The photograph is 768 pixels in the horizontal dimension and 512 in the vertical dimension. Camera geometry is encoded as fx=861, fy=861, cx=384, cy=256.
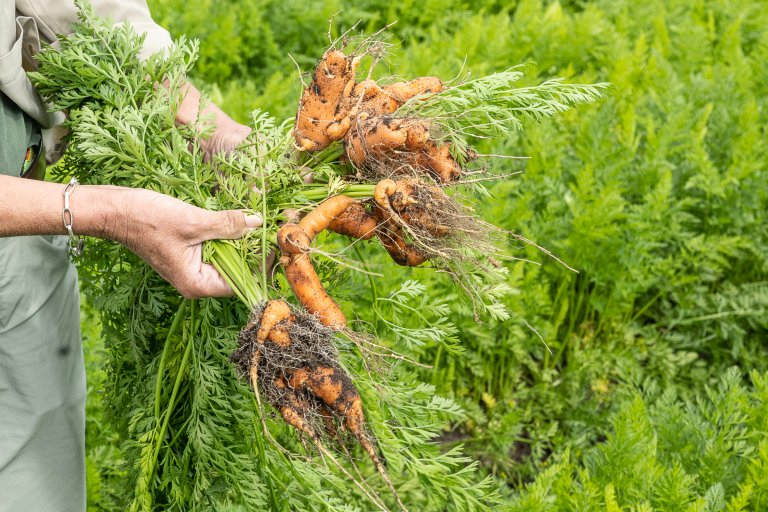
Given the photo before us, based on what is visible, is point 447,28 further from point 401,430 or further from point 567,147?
point 401,430

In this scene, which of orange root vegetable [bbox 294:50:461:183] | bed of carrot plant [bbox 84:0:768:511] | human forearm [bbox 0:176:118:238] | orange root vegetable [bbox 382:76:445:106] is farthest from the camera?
bed of carrot plant [bbox 84:0:768:511]

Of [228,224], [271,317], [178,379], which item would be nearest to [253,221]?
[228,224]

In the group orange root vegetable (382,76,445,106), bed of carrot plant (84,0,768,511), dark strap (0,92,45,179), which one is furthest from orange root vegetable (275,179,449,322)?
bed of carrot plant (84,0,768,511)

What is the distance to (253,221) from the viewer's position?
2.11 metres

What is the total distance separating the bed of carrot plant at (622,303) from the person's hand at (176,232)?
3.80ft

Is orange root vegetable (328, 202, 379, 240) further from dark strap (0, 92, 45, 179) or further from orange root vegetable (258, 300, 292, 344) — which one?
dark strap (0, 92, 45, 179)

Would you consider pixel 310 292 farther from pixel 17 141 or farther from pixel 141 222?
pixel 17 141

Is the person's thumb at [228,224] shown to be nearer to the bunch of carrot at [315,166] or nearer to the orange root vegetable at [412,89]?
the bunch of carrot at [315,166]

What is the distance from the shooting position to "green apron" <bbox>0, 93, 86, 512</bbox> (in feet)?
7.37

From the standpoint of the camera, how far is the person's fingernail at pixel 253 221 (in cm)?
210

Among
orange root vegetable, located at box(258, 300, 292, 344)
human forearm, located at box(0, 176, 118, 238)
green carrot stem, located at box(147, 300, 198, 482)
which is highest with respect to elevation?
human forearm, located at box(0, 176, 118, 238)

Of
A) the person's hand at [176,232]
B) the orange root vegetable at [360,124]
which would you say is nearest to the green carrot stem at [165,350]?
the person's hand at [176,232]

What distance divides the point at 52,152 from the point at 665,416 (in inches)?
97.5

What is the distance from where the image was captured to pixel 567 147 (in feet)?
15.2
